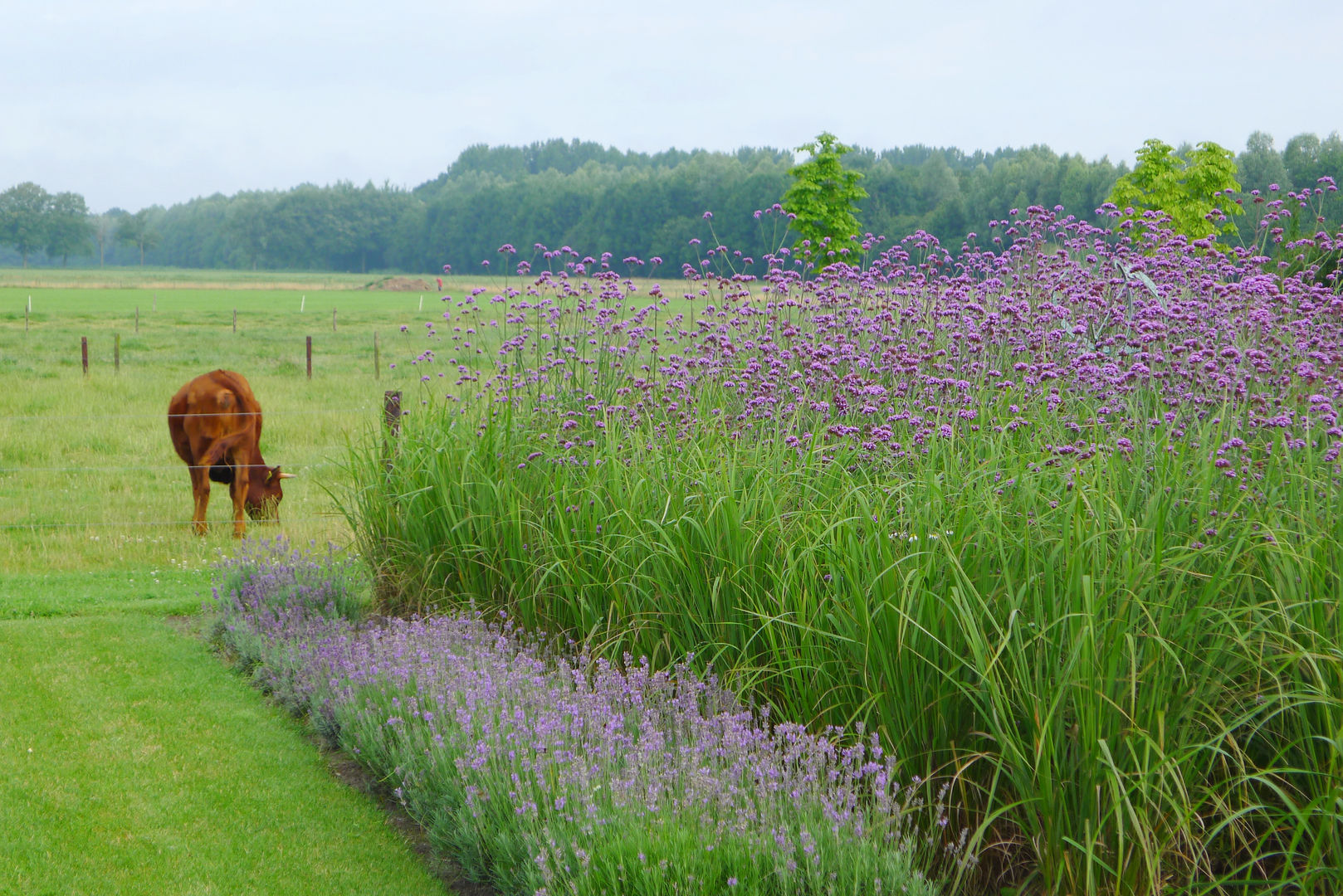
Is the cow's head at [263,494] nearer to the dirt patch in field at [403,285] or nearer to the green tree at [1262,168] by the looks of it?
the green tree at [1262,168]

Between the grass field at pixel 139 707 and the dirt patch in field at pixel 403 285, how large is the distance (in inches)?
2717

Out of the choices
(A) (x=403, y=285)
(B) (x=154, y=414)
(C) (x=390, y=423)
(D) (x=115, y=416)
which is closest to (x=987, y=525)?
(C) (x=390, y=423)

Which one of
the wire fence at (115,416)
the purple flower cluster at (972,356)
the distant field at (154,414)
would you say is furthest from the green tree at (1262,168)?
the purple flower cluster at (972,356)

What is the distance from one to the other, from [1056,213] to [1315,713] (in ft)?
15.2

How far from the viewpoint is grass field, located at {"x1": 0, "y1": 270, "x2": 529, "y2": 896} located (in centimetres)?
432

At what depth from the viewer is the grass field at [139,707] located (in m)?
4.32

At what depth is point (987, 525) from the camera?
4094 mm

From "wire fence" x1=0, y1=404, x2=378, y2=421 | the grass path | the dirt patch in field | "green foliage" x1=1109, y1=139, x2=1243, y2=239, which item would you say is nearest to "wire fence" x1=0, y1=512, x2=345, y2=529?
"wire fence" x1=0, y1=404, x2=378, y2=421

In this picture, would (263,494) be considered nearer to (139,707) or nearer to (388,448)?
(388,448)

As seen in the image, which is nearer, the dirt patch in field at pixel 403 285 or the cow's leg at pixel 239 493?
the cow's leg at pixel 239 493

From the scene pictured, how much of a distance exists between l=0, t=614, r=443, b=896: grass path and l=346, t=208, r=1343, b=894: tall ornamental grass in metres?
1.30

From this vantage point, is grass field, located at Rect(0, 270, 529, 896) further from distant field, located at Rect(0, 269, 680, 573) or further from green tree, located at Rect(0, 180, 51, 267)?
green tree, located at Rect(0, 180, 51, 267)

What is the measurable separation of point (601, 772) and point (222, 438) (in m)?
7.75

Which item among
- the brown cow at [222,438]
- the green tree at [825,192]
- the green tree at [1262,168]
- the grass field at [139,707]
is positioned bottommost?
the grass field at [139,707]
